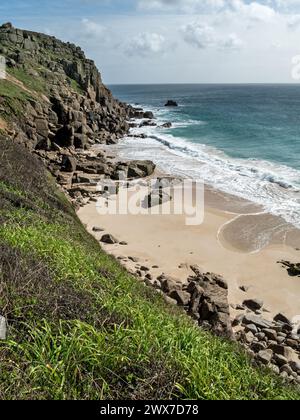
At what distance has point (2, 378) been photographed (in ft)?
12.6

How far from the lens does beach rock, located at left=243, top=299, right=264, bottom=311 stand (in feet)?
38.0

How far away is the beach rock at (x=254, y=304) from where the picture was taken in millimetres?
11586

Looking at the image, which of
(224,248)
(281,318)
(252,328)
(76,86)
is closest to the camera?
(252,328)

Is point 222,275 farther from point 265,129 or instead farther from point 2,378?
point 265,129

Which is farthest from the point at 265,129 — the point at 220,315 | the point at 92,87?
the point at 220,315

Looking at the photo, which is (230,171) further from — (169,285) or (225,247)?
(169,285)

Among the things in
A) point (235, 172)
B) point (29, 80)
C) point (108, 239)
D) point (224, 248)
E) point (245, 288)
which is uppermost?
point (29, 80)

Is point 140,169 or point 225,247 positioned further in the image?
point 140,169

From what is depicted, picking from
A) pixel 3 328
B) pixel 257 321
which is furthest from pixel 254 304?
pixel 3 328

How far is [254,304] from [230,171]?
58.6ft

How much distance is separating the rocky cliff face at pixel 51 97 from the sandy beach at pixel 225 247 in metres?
10.9

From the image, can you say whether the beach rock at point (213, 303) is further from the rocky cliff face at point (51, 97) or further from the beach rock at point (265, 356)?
the rocky cliff face at point (51, 97)

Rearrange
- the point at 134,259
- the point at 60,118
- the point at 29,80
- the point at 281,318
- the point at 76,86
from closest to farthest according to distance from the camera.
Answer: the point at 281,318 < the point at 134,259 < the point at 60,118 < the point at 29,80 < the point at 76,86

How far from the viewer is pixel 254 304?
11.7 m
